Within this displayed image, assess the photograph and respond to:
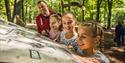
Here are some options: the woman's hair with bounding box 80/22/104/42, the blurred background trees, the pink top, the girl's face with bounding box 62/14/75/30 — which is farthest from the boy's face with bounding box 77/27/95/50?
the blurred background trees

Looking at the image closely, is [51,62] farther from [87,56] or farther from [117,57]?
[117,57]

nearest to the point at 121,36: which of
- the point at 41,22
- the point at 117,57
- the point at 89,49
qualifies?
the point at 117,57

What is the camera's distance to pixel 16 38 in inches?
107

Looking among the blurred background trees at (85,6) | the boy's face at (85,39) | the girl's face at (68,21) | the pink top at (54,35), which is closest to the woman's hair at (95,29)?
the boy's face at (85,39)

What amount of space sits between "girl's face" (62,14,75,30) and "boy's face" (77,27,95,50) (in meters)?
0.54

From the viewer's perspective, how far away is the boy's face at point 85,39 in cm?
296

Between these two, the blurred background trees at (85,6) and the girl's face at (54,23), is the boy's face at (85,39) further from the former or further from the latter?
the blurred background trees at (85,6)

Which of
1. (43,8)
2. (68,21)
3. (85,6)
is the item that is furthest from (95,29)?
(85,6)

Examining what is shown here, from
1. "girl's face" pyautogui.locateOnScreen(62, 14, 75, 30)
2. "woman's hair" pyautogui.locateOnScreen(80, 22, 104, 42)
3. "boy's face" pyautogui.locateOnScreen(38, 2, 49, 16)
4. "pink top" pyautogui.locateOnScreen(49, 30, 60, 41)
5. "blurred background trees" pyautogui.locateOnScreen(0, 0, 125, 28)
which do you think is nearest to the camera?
"woman's hair" pyautogui.locateOnScreen(80, 22, 104, 42)

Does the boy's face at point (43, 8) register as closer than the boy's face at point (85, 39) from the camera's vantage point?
No

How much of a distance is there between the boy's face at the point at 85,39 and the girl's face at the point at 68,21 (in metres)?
0.54

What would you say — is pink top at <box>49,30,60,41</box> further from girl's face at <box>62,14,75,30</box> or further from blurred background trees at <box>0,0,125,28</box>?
blurred background trees at <box>0,0,125,28</box>

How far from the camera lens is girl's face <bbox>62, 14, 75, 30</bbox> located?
139 inches

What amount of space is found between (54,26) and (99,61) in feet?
4.29
